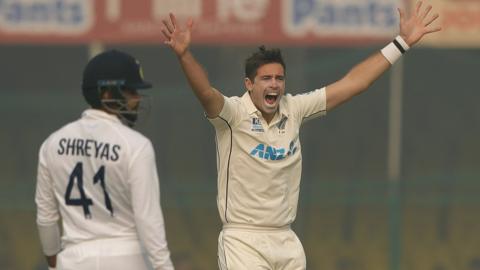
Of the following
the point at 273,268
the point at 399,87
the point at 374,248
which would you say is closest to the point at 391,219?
the point at 374,248

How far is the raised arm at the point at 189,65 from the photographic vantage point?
604 cm

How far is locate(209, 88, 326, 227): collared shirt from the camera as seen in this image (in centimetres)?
667

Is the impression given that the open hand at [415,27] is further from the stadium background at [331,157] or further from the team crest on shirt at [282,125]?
the stadium background at [331,157]

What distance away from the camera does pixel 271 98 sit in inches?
266

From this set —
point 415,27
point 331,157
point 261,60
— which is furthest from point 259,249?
point 331,157

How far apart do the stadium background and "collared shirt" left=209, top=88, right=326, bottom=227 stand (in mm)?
5314

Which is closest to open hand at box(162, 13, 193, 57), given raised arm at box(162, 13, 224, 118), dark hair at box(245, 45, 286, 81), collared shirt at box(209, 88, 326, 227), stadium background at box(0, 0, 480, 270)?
raised arm at box(162, 13, 224, 118)

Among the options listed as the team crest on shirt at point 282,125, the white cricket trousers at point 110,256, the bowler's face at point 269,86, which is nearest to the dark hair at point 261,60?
the bowler's face at point 269,86

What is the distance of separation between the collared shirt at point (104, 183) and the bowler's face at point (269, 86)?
110cm

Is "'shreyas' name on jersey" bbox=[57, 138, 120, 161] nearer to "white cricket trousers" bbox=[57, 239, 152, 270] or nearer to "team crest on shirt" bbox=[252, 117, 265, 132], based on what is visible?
"white cricket trousers" bbox=[57, 239, 152, 270]

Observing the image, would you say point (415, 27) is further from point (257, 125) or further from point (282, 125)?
point (257, 125)

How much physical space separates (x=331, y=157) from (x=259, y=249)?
608 centimetres

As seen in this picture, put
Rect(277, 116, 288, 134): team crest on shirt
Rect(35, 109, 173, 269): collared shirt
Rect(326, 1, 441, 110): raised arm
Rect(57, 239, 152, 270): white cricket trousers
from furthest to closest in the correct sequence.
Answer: Rect(326, 1, 441, 110): raised arm, Rect(277, 116, 288, 134): team crest on shirt, Rect(57, 239, 152, 270): white cricket trousers, Rect(35, 109, 173, 269): collared shirt

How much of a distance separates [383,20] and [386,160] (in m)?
1.35
